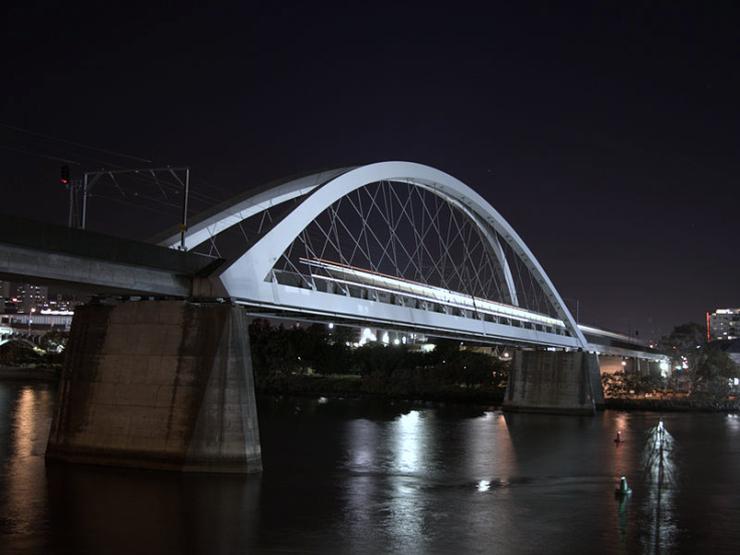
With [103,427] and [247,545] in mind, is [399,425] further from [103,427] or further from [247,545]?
[247,545]

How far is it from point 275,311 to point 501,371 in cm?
6375

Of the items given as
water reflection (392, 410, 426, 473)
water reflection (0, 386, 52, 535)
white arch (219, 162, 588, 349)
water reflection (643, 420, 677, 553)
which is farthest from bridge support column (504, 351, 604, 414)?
water reflection (0, 386, 52, 535)

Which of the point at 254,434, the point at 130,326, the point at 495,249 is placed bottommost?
the point at 254,434

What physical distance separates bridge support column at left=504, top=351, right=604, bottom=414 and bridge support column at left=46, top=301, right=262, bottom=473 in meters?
43.9

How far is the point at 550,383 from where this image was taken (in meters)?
63.8

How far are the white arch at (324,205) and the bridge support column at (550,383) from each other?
18.3m

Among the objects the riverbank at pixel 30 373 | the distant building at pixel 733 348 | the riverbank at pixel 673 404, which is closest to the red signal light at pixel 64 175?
the riverbank at pixel 673 404

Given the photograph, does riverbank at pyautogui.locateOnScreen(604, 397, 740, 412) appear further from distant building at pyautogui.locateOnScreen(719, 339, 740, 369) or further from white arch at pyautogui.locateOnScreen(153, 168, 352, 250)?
white arch at pyautogui.locateOnScreen(153, 168, 352, 250)

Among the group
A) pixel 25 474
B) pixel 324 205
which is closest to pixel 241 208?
pixel 324 205

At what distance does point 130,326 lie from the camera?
22484 mm

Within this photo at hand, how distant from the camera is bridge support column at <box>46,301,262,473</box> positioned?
21.3m

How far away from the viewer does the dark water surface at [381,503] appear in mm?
16250

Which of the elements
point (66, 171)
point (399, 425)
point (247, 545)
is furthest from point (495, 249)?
point (247, 545)

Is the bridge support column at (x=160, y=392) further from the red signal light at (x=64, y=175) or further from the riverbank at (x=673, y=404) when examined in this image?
the riverbank at (x=673, y=404)
